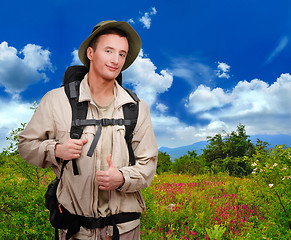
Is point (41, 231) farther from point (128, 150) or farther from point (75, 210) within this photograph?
point (128, 150)

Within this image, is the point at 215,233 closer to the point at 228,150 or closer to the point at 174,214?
the point at 174,214

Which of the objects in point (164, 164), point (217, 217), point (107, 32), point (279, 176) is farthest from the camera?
point (164, 164)

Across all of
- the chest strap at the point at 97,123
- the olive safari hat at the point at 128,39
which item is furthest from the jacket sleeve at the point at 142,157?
the olive safari hat at the point at 128,39

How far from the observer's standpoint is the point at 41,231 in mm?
4348

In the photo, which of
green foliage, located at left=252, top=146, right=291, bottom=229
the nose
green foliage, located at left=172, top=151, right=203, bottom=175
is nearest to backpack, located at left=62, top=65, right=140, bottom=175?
the nose

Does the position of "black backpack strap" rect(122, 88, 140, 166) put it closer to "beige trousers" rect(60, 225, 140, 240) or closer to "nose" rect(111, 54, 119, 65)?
"nose" rect(111, 54, 119, 65)

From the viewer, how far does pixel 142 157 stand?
2.30 meters

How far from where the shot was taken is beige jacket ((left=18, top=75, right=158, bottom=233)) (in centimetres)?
213

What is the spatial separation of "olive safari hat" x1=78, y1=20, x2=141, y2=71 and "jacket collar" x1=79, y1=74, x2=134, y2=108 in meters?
0.23

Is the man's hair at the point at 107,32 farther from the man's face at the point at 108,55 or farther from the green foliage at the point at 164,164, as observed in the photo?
the green foliage at the point at 164,164

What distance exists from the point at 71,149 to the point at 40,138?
1.25 ft

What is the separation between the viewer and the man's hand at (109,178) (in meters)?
2.04

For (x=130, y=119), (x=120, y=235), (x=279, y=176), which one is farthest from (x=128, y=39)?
(x=279, y=176)

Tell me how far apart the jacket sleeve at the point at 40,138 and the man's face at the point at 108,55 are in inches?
19.4
